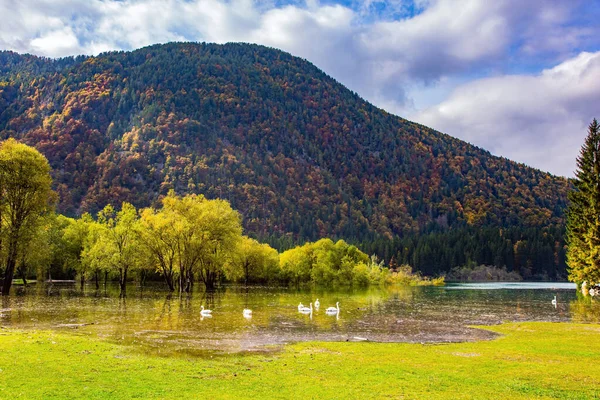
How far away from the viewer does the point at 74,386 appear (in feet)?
58.6

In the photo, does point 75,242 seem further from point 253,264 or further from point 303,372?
point 303,372

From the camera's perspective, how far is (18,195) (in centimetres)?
6450

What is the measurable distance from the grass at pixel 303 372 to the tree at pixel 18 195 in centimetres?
3929

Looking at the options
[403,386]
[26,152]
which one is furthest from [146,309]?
[403,386]

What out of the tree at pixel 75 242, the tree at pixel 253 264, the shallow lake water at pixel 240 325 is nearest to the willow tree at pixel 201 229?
the tree at pixel 253 264

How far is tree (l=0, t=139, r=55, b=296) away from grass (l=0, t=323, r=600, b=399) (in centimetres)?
3929

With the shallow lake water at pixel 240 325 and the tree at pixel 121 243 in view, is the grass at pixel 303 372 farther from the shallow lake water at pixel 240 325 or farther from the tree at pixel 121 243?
the tree at pixel 121 243

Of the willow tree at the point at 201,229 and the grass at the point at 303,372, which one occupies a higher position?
the willow tree at the point at 201,229

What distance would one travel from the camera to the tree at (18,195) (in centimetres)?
6328

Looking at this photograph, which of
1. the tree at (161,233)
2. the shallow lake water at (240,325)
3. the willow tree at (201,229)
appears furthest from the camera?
the willow tree at (201,229)

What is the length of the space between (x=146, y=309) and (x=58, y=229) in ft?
264

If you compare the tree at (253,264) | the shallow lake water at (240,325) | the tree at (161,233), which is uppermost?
the tree at (161,233)

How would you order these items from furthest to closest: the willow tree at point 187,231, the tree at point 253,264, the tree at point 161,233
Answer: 1. the tree at point 253,264
2. the willow tree at point 187,231
3. the tree at point 161,233

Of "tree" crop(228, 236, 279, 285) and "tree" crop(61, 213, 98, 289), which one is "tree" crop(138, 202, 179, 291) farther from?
"tree" crop(61, 213, 98, 289)
